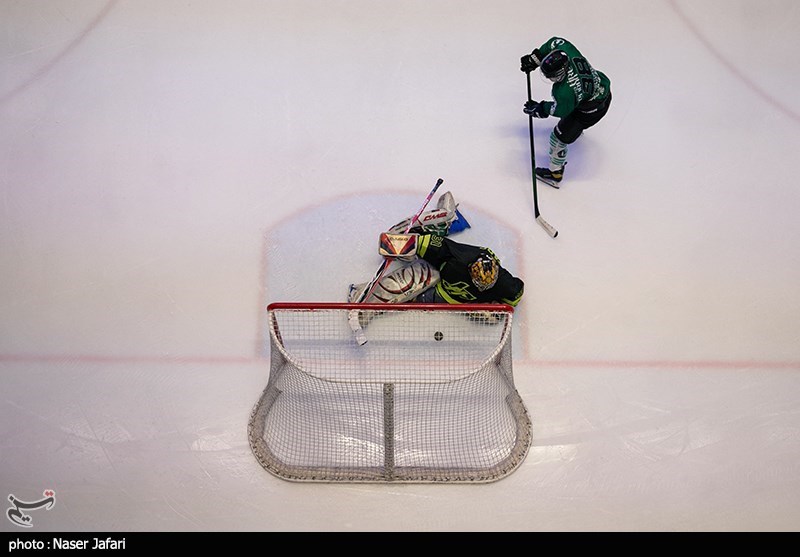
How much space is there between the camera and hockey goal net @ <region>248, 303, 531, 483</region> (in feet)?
14.7

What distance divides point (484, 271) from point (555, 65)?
1.22 meters

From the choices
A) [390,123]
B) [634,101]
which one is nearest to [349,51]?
[390,123]

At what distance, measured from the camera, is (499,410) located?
466 centimetres

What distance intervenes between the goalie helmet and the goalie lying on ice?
34 millimetres

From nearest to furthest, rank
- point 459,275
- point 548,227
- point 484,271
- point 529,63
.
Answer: point 484,271, point 459,275, point 529,63, point 548,227

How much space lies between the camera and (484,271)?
4.55 meters

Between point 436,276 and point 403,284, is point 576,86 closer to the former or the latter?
point 436,276

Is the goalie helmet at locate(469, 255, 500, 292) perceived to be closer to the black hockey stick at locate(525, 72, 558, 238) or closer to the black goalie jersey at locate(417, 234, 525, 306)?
the black goalie jersey at locate(417, 234, 525, 306)

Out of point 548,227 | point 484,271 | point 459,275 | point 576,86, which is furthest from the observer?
point 548,227

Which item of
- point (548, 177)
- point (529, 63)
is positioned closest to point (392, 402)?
point (548, 177)

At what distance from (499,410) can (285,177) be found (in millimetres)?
1880

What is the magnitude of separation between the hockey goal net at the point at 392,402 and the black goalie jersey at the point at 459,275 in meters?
0.12

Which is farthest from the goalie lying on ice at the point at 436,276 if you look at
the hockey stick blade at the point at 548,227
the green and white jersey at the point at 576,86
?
the green and white jersey at the point at 576,86
